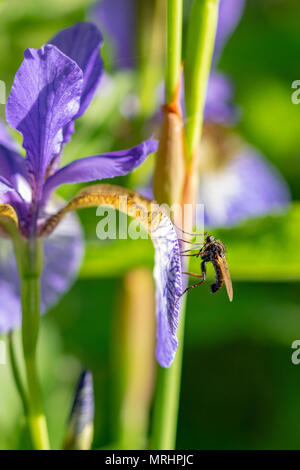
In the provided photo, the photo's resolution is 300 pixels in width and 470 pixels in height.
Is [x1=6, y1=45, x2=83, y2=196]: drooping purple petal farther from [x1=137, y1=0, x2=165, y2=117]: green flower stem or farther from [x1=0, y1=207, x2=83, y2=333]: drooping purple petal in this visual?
[x1=137, y1=0, x2=165, y2=117]: green flower stem

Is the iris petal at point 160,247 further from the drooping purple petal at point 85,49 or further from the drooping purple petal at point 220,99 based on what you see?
the drooping purple petal at point 220,99

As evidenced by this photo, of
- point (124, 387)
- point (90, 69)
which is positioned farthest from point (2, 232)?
point (124, 387)

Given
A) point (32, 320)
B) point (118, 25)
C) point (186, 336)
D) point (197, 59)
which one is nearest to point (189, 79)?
point (197, 59)

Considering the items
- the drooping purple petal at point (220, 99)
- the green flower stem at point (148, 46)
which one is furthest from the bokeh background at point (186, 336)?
the drooping purple petal at point (220, 99)

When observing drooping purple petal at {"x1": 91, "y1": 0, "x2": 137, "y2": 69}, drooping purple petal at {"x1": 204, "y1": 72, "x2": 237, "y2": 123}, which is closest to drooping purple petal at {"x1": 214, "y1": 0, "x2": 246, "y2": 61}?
drooping purple petal at {"x1": 204, "y1": 72, "x2": 237, "y2": 123}

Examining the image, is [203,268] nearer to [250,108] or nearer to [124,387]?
[124,387]

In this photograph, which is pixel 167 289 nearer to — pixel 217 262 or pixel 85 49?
pixel 217 262
